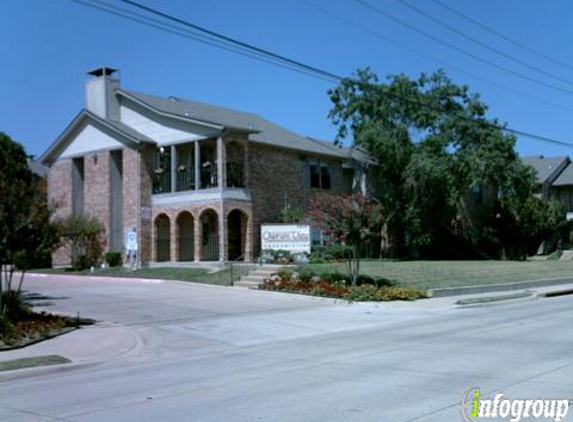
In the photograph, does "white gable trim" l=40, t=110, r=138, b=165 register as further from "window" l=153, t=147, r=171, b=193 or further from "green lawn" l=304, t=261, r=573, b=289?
"green lawn" l=304, t=261, r=573, b=289

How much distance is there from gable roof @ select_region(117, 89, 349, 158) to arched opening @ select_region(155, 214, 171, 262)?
A: 5.64 metres

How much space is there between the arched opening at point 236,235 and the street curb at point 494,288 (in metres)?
13.1

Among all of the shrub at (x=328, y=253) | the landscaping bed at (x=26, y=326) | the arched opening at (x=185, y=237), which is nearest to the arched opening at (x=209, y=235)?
the arched opening at (x=185, y=237)

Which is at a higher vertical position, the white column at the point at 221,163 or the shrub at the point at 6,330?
the white column at the point at 221,163

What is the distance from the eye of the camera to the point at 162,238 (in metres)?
36.7

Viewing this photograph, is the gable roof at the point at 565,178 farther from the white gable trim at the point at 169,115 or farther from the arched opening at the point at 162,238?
the white gable trim at the point at 169,115

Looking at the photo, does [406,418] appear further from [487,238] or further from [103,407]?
[487,238]

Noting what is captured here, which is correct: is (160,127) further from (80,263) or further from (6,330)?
(6,330)

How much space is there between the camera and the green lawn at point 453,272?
26.6 metres

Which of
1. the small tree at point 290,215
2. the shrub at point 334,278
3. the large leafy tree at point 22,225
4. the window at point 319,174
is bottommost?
the shrub at point 334,278

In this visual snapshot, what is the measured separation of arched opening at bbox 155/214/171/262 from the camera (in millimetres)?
36156

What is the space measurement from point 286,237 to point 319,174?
11496mm

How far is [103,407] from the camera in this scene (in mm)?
8141

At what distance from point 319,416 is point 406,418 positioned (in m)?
0.89
